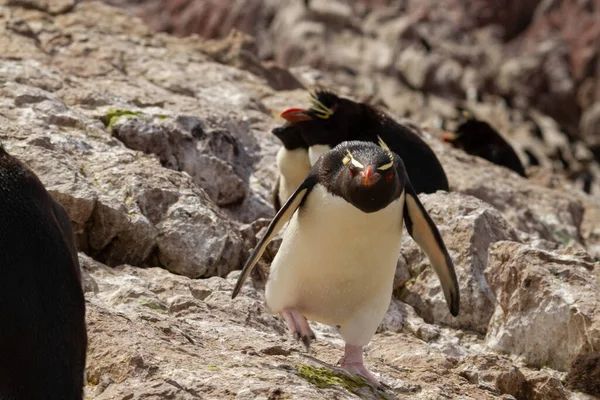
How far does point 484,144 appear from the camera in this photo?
1267 cm

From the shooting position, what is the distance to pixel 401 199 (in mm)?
5359

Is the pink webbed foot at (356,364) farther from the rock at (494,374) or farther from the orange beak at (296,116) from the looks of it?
the orange beak at (296,116)

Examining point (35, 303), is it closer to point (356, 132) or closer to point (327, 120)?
point (327, 120)

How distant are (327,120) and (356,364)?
14.1ft

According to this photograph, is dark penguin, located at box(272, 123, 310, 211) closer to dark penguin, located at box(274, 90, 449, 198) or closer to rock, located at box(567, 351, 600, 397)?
dark penguin, located at box(274, 90, 449, 198)

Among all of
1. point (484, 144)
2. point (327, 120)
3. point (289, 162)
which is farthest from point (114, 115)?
point (484, 144)

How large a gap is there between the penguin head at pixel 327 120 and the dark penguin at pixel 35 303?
5051 mm

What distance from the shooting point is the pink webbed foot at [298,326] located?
5129mm

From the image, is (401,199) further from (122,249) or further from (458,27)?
(458,27)

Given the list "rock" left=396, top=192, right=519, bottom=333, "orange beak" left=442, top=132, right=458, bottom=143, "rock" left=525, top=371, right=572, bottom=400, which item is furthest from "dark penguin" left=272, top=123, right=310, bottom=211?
"orange beak" left=442, top=132, right=458, bottom=143

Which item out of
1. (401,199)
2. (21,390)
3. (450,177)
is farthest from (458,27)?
(21,390)

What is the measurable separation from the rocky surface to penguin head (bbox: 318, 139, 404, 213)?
768 millimetres

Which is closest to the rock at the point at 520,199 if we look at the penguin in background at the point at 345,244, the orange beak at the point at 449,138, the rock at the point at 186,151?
the orange beak at the point at 449,138

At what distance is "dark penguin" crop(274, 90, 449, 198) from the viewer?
878 cm
